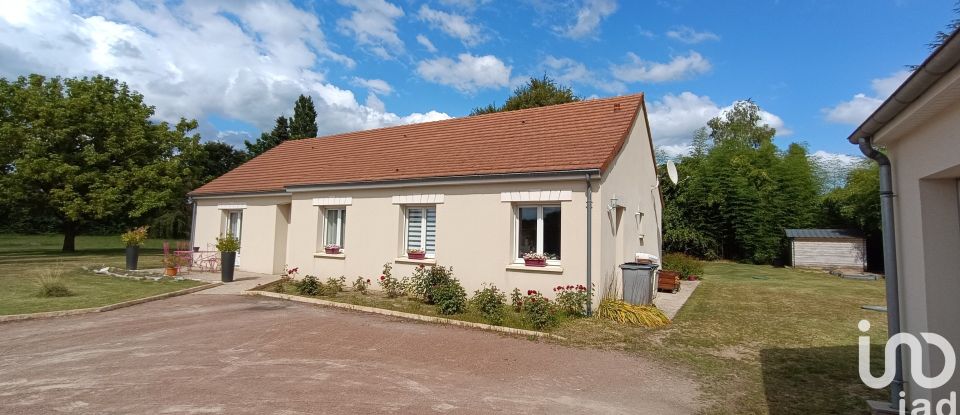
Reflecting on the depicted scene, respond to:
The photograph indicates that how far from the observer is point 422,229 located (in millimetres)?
12070

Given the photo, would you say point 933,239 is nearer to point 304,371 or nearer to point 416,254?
point 304,371

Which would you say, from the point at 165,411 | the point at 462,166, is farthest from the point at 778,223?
the point at 165,411

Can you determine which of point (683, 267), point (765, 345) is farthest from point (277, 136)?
point (765, 345)

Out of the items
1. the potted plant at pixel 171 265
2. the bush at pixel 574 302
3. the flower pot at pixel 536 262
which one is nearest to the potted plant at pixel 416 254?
the flower pot at pixel 536 262

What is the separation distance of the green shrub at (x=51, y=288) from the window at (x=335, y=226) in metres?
6.03

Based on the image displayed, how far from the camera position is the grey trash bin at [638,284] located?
32.9ft

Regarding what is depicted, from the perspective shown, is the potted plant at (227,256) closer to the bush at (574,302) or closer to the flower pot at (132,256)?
the flower pot at (132,256)

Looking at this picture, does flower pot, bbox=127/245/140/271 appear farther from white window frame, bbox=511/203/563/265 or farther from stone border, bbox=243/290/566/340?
white window frame, bbox=511/203/563/265

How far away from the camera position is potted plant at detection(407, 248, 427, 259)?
11688mm

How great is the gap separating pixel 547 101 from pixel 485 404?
27.1 metres

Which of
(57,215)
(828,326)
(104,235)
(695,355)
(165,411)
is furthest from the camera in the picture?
(104,235)

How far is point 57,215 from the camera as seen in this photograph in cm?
2378

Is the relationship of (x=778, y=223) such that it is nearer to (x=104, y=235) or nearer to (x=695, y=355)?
(x=695, y=355)

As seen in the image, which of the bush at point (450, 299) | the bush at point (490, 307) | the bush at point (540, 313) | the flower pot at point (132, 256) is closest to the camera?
the bush at point (540, 313)
